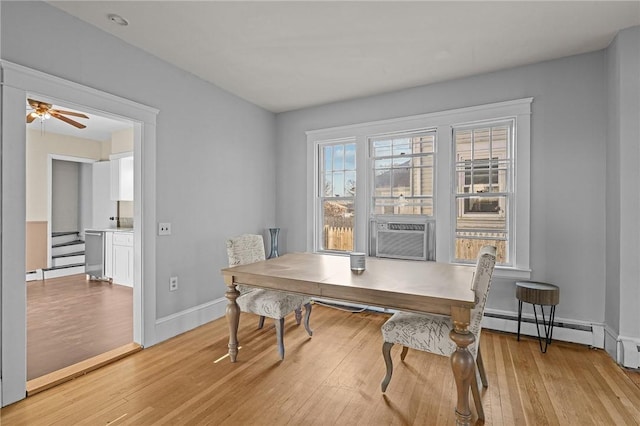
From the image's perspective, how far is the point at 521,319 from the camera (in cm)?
312

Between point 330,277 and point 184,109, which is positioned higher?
point 184,109

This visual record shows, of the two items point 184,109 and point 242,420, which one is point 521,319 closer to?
point 242,420

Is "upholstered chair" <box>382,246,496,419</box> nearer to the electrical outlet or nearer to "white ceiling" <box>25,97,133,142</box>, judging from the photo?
the electrical outlet

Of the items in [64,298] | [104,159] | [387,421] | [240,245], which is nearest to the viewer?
[387,421]

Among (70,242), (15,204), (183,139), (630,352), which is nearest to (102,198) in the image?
(70,242)

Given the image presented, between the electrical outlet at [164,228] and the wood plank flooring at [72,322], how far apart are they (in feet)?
3.54

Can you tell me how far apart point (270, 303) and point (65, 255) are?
17.9 feet

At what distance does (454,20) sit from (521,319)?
112 inches

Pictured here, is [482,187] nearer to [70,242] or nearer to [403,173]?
[403,173]

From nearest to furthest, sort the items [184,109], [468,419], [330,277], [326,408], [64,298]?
[468,419] < [326,408] < [330,277] < [184,109] < [64,298]

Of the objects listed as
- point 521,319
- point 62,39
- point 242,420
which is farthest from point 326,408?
point 62,39

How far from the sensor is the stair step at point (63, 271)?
18.0 feet

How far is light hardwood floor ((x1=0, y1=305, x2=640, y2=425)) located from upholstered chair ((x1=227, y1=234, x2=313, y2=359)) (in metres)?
0.34

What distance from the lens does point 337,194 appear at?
4.38 metres
